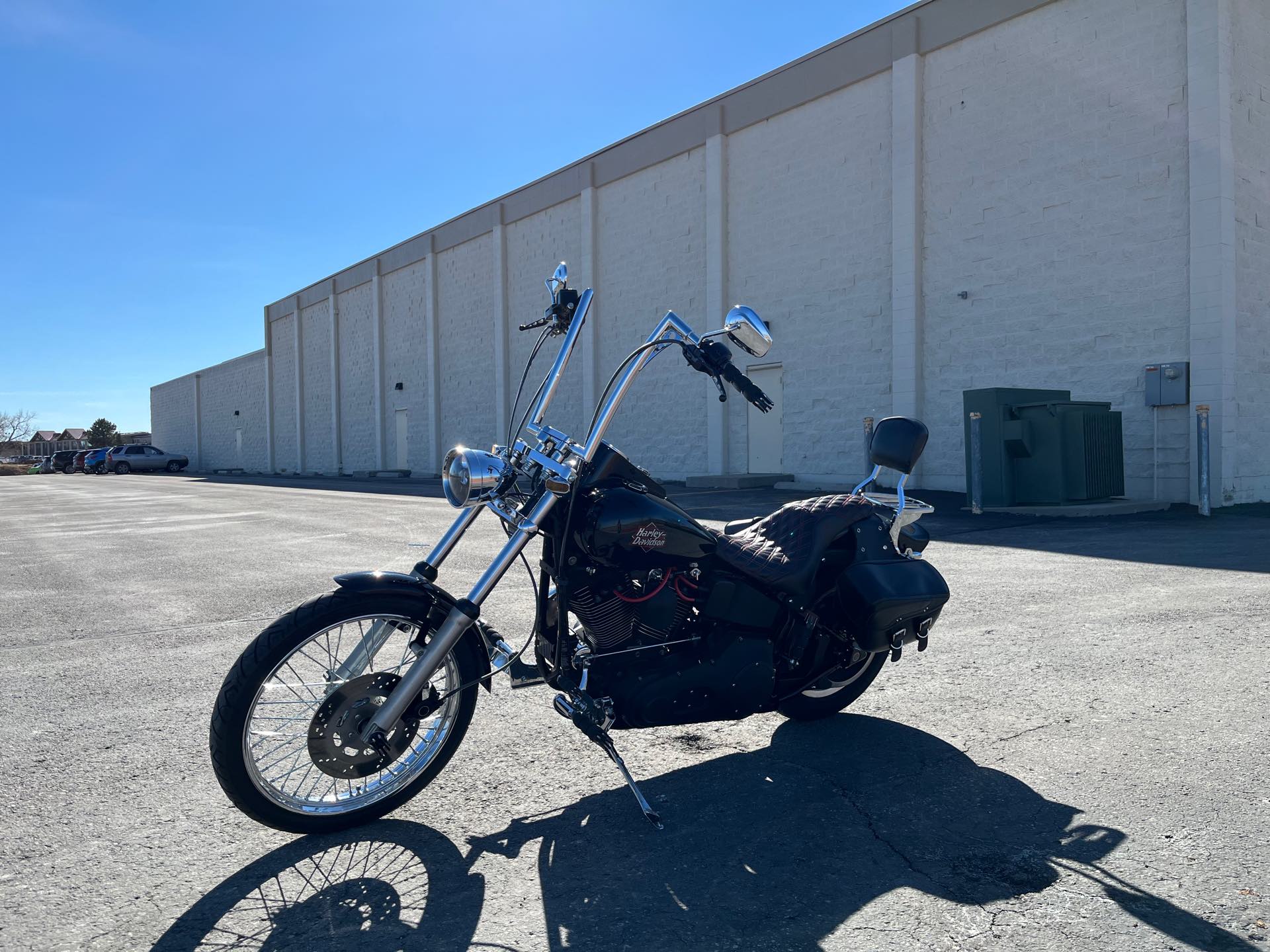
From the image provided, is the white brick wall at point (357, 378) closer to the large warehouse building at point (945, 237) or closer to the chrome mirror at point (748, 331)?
the large warehouse building at point (945, 237)

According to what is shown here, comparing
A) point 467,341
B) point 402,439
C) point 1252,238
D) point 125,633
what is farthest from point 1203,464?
point 402,439

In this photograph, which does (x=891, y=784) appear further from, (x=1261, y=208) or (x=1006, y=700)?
(x=1261, y=208)

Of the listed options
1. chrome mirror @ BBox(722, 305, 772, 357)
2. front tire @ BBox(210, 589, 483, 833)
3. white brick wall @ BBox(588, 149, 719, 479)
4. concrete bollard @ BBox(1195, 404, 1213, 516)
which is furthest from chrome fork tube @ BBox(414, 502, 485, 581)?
white brick wall @ BBox(588, 149, 719, 479)

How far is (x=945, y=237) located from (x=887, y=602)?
14.6 m

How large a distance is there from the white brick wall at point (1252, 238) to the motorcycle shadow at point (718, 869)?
1267cm

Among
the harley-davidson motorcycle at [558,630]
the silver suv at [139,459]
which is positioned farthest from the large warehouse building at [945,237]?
the silver suv at [139,459]

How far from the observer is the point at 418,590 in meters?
3.08

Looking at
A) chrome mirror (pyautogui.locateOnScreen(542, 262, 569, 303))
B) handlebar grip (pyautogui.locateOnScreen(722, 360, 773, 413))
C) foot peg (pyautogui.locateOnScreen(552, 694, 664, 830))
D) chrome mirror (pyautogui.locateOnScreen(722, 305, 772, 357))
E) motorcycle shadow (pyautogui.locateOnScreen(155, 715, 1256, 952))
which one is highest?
chrome mirror (pyautogui.locateOnScreen(542, 262, 569, 303))

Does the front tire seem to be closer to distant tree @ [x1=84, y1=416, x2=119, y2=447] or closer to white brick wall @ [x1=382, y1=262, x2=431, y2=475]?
white brick wall @ [x1=382, y1=262, x2=431, y2=475]

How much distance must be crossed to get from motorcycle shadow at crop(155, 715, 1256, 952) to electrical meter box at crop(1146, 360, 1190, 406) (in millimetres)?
11996

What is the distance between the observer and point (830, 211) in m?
18.6

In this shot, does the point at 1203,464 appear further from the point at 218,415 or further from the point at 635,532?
the point at 218,415

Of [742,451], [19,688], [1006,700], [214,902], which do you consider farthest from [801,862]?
A: [742,451]

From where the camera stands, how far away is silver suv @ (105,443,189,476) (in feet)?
174
